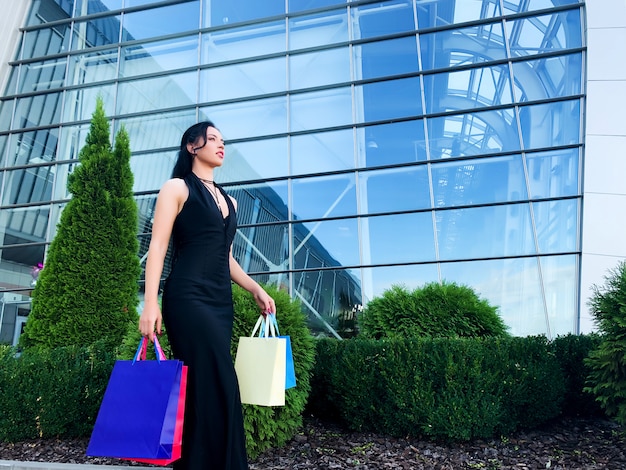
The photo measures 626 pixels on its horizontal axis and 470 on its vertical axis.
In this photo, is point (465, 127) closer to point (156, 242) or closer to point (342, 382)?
point (342, 382)

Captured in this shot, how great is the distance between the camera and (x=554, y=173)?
354 inches

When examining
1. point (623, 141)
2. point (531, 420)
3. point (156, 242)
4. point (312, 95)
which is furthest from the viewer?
point (312, 95)

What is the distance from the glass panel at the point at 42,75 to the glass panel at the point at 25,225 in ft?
11.2

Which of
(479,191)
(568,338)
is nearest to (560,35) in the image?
(479,191)

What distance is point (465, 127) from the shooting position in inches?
389

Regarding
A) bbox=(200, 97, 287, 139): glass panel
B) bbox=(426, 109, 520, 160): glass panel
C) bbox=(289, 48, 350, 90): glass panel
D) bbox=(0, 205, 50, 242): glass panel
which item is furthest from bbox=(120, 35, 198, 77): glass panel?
bbox=(426, 109, 520, 160): glass panel

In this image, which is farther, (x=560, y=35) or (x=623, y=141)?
(x=560, y=35)

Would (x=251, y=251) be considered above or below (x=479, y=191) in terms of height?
below

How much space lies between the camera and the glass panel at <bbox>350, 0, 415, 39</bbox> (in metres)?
10.9

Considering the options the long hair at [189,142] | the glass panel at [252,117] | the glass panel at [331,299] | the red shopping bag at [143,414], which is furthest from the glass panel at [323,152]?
the red shopping bag at [143,414]

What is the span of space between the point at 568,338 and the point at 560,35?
25.0 ft

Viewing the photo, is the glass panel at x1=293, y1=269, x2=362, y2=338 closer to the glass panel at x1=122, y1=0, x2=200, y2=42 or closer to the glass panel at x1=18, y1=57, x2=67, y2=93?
the glass panel at x1=122, y1=0, x2=200, y2=42

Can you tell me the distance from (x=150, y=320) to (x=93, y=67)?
12.9 meters

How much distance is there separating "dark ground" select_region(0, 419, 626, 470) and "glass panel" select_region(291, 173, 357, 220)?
20.1 ft
